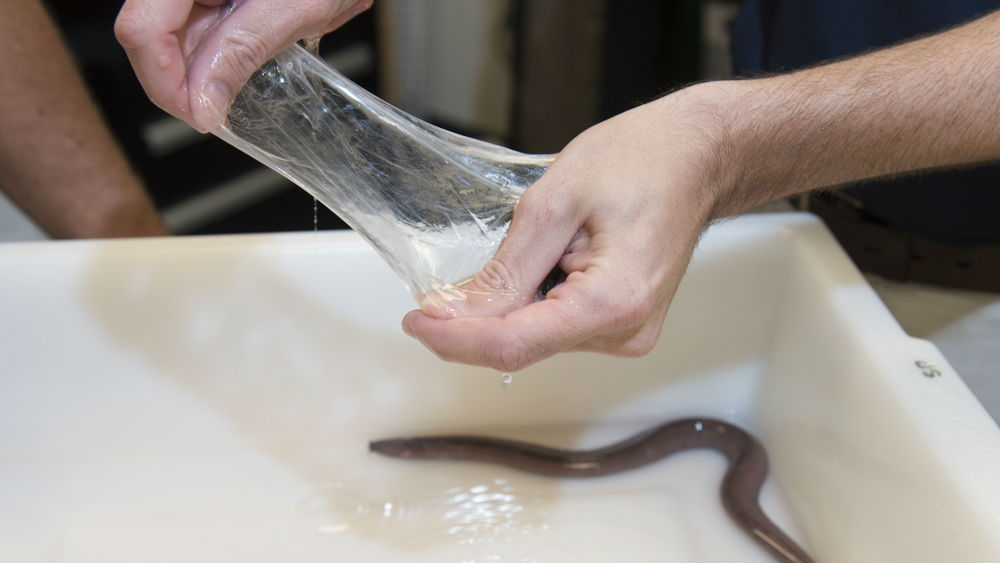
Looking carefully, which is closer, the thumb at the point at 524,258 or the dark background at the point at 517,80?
the thumb at the point at 524,258

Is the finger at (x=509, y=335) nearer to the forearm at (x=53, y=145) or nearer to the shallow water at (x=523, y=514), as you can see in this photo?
the shallow water at (x=523, y=514)

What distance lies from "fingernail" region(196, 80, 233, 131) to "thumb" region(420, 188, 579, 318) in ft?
0.61

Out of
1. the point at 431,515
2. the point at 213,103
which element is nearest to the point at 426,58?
the point at 431,515

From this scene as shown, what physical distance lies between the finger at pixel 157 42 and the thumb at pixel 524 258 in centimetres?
21

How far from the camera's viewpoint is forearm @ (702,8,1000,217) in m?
0.59

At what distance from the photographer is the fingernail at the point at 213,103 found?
0.52 meters

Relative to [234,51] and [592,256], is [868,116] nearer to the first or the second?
[592,256]

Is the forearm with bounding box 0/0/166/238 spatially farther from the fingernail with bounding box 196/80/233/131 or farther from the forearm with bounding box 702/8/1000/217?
Result: the forearm with bounding box 702/8/1000/217

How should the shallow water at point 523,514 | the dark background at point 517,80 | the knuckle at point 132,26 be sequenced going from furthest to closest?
1. the dark background at point 517,80
2. the shallow water at point 523,514
3. the knuckle at point 132,26

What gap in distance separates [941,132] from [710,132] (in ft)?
0.55

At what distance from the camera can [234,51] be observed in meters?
0.52

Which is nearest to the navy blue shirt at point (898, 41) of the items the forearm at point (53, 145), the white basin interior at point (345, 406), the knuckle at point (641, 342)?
the white basin interior at point (345, 406)

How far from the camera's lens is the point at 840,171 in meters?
0.63

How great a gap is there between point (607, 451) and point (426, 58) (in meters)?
1.54
